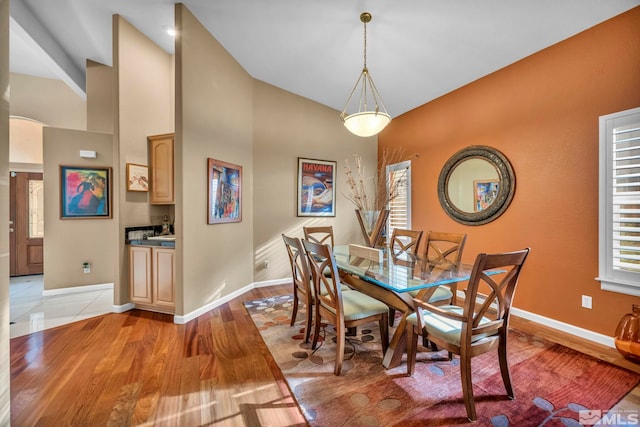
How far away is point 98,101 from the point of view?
15.1 ft

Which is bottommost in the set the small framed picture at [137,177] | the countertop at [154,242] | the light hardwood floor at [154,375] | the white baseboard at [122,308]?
the light hardwood floor at [154,375]

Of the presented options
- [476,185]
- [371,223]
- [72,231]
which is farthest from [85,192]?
[476,185]

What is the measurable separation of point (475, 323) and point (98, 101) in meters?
6.12

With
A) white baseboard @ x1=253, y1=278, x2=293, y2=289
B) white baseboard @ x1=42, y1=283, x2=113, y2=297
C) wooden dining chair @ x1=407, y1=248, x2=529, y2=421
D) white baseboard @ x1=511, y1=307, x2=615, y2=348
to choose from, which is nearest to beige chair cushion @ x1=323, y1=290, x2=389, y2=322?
wooden dining chair @ x1=407, y1=248, x2=529, y2=421

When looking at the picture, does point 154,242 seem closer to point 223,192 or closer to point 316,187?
point 223,192

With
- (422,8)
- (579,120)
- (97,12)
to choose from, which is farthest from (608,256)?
(97,12)

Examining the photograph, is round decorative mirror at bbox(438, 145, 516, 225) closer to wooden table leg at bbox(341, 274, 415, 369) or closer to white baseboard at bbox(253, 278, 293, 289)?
wooden table leg at bbox(341, 274, 415, 369)

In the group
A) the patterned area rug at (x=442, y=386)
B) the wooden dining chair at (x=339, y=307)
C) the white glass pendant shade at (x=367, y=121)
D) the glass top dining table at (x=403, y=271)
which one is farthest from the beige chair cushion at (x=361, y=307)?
the white glass pendant shade at (x=367, y=121)

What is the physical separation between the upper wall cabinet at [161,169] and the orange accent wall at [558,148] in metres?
4.11

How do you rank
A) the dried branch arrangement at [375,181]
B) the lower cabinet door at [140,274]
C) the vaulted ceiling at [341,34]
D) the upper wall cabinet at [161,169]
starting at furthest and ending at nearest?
the dried branch arrangement at [375,181]
the upper wall cabinet at [161,169]
the lower cabinet door at [140,274]
the vaulted ceiling at [341,34]

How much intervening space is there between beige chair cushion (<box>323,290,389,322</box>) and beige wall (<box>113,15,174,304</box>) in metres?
2.98

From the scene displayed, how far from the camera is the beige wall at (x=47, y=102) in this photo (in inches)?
208

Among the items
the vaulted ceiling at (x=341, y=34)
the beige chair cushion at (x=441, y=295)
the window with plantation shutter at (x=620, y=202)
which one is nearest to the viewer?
the window with plantation shutter at (x=620, y=202)

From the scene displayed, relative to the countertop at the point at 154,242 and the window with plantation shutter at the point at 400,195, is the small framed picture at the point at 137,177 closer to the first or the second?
the countertop at the point at 154,242
